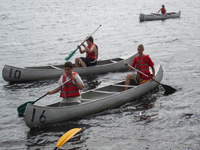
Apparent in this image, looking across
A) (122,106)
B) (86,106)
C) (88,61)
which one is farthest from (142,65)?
(88,61)

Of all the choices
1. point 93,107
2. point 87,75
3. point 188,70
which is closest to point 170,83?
point 188,70

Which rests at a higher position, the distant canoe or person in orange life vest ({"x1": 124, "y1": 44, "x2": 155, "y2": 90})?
person in orange life vest ({"x1": 124, "y1": 44, "x2": 155, "y2": 90})

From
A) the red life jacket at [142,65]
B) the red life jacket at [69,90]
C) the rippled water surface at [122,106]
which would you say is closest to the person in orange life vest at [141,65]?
the red life jacket at [142,65]

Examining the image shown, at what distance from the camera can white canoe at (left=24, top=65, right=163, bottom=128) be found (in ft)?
24.5

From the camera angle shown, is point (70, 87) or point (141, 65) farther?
point (141, 65)

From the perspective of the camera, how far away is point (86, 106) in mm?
8172

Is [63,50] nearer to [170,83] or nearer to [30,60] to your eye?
[30,60]

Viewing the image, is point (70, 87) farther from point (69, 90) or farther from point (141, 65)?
point (141, 65)

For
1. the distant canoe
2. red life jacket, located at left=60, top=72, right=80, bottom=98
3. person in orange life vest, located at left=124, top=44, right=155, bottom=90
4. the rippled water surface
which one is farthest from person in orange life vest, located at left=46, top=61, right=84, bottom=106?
the distant canoe

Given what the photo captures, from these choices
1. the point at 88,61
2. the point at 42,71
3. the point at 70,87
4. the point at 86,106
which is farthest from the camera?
the point at 88,61

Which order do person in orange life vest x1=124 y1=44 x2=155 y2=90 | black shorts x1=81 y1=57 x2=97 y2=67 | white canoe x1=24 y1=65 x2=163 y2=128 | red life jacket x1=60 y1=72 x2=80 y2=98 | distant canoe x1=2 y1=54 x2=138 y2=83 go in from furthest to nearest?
1. black shorts x1=81 y1=57 x2=97 y2=67
2. distant canoe x1=2 y1=54 x2=138 y2=83
3. person in orange life vest x1=124 y1=44 x2=155 y2=90
4. red life jacket x1=60 y1=72 x2=80 y2=98
5. white canoe x1=24 y1=65 x2=163 y2=128

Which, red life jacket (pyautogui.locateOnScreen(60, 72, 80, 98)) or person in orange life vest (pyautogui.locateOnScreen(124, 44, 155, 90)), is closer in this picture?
red life jacket (pyautogui.locateOnScreen(60, 72, 80, 98))

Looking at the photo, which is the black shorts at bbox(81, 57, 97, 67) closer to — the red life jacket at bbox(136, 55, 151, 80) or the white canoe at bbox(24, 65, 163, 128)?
the white canoe at bbox(24, 65, 163, 128)

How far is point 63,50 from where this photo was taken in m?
19.4
